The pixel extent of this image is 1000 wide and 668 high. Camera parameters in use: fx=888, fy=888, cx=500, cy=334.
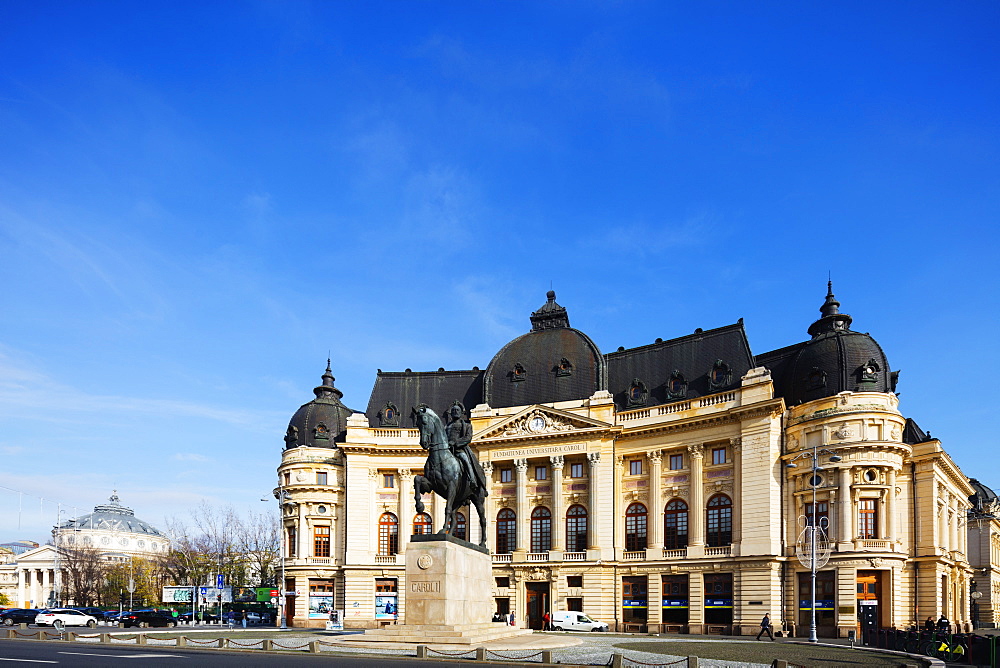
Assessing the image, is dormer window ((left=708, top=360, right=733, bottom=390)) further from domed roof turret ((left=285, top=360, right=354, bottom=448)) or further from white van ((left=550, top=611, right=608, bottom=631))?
domed roof turret ((left=285, top=360, right=354, bottom=448))

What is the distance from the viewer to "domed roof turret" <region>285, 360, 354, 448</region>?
82875 millimetres

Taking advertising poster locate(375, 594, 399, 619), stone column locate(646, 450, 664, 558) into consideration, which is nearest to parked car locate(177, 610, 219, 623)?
advertising poster locate(375, 594, 399, 619)

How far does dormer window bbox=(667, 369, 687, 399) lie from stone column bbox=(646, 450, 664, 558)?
4761 millimetres

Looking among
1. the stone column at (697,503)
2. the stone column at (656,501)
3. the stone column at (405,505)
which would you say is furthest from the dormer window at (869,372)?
the stone column at (405,505)

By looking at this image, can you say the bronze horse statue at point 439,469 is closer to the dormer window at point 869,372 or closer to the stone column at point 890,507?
the stone column at point 890,507

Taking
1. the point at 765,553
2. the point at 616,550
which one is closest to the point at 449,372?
the point at 616,550

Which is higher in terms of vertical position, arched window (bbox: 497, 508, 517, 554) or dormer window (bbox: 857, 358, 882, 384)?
dormer window (bbox: 857, 358, 882, 384)

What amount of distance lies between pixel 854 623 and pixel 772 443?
42.5 ft

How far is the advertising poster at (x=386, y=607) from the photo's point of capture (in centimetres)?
7584

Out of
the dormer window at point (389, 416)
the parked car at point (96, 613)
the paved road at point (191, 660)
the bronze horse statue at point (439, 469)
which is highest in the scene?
the dormer window at point (389, 416)

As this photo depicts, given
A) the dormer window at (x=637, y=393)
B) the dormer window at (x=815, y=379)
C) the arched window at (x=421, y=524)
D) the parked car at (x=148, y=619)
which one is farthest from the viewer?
the arched window at (x=421, y=524)

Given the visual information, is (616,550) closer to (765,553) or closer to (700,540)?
(700,540)

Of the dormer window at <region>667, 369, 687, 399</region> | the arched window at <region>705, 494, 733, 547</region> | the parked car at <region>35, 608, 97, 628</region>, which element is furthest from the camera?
the dormer window at <region>667, 369, 687, 399</region>

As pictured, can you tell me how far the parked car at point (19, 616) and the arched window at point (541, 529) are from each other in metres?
39.5
